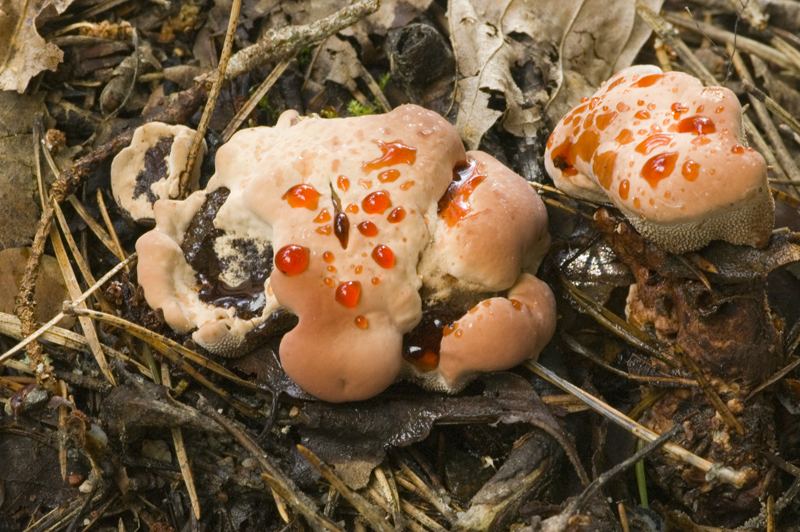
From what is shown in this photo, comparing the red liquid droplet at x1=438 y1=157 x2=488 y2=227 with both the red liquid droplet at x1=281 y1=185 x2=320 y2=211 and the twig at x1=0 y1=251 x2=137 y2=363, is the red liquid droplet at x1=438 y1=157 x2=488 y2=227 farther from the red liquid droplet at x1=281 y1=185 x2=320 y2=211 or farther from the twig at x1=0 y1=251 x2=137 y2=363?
the twig at x1=0 y1=251 x2=137 y2=363

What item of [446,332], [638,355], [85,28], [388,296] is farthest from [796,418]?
[85,28]

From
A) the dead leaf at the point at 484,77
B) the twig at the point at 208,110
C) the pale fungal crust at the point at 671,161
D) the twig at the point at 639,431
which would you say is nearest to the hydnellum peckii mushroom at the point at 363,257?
the twig at the point at 639,431

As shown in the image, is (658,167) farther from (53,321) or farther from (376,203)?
(53,321)

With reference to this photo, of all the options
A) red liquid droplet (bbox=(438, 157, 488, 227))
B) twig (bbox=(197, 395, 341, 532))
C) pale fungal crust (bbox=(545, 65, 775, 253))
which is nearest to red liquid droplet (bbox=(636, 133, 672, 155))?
pale fungal crust (bbox=(545, 65, 775, 253))

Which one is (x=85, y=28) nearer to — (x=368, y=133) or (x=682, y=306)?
(x=368, y=133)

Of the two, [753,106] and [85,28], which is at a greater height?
[85,28]

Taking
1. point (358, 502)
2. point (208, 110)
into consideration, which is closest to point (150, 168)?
point (208, 110)

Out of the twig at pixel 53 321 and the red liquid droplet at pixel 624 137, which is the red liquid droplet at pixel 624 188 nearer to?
the red liquid droplet at pixel 624 137
